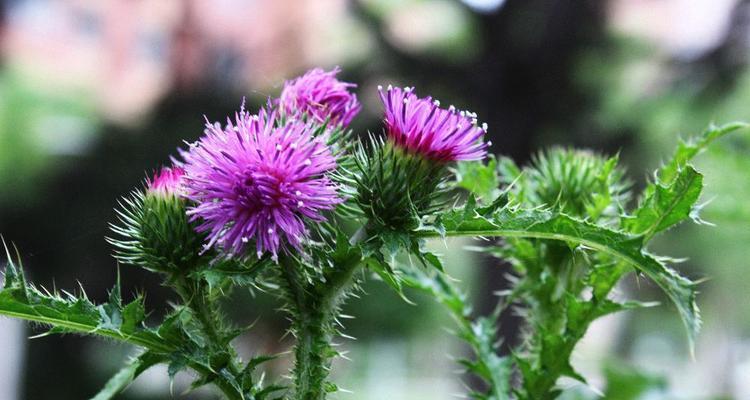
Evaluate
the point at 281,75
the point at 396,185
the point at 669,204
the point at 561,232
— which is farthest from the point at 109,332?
the point at 281,75

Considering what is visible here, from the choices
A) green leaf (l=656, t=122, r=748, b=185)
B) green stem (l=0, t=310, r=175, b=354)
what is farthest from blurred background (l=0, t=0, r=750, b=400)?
green stem (l=0, t=310, r=175, b=354)

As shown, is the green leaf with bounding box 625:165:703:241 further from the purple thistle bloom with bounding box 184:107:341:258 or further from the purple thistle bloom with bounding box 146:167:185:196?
the purple thistle bloom with bounding box 146:167:185:196

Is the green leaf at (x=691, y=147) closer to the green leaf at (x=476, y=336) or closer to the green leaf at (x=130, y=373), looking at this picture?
the green leaf at (x=476, y=336)

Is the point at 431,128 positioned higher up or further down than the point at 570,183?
further down

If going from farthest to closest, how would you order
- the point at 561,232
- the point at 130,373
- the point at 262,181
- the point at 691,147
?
the point at 691,147 → the point at 130,373 → the point at 561,232 → the point at 262,181

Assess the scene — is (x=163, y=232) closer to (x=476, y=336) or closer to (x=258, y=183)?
(x=258, y=183)

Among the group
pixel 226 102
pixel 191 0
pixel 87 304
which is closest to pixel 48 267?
pixel 226 102
